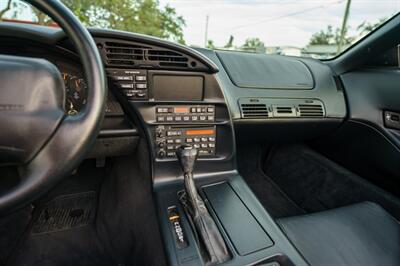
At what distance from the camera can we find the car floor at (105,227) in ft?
3.94

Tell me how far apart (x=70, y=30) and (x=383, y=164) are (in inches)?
69.2

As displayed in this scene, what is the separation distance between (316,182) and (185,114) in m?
1.23

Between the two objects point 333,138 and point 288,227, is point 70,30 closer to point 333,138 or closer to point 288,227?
point 288,227

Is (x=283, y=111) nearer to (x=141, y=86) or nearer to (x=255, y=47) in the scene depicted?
(x=141, y=86)

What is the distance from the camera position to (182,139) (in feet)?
3.73

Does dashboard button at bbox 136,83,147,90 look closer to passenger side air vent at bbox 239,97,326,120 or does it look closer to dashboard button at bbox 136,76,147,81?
dashboard button at bbox 136,76,147,81

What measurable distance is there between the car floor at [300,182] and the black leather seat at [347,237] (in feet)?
1.28

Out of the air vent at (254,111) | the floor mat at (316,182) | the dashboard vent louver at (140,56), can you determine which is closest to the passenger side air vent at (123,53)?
the dashboard vent louver at (140,56)

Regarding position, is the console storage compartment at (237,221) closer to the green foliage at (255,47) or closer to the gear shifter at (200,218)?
the gear shifter at (200,218)

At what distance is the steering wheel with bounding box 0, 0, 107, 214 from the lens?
0.56 m

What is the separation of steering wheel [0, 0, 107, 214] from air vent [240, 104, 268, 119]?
1045mm

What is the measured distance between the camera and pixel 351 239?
42.6 inches

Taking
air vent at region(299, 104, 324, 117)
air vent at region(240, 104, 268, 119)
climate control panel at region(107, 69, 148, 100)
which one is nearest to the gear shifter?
climate control panel at region(107, 69, 148, 100)

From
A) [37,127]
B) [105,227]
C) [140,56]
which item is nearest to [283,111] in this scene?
[140,56]
